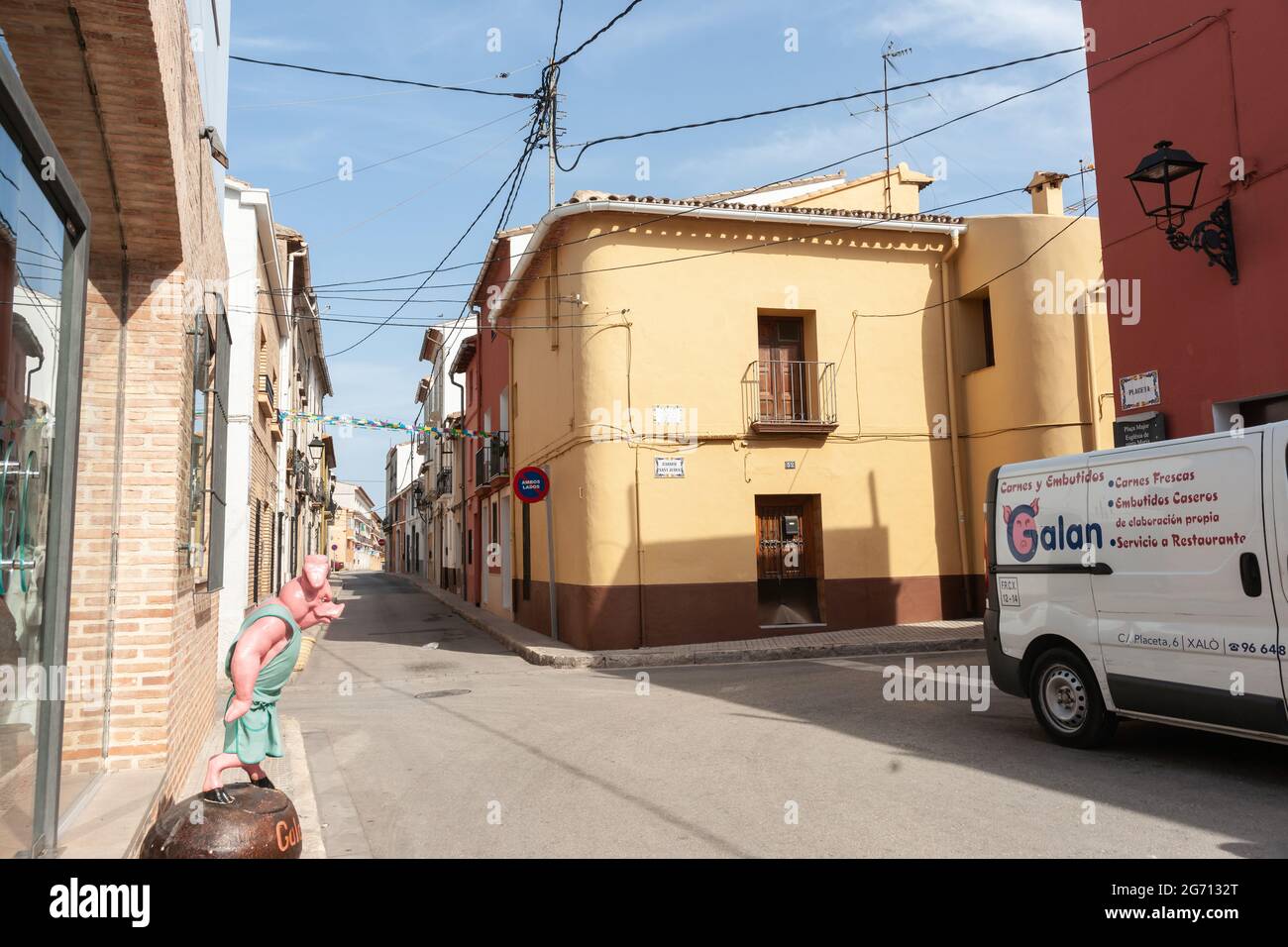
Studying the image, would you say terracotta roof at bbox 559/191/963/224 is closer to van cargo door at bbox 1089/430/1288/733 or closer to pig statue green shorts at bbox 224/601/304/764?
van cargo door at bbox 1089/430/1288/733

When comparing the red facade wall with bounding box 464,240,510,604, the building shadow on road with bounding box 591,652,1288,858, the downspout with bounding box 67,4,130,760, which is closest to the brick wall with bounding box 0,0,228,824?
the downspout with bounding box 67,4,130,760

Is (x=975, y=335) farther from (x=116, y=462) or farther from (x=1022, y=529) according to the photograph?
(x=116, y=462)

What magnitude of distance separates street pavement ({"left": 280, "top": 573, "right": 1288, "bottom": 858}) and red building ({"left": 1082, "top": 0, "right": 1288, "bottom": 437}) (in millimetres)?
3869

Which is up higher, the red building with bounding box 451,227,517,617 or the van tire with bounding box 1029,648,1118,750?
the red building with bounding box 451,227,517,617

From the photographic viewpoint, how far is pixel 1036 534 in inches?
286

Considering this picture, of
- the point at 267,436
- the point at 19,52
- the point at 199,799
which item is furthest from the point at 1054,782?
the point at 267,436

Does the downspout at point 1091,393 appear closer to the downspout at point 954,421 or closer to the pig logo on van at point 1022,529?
the downspout at point 954,421

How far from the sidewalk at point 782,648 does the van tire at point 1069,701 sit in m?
6.02

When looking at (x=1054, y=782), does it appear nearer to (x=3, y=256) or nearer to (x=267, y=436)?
(x=3, y=256)

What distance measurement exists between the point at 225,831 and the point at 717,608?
38.5 ft

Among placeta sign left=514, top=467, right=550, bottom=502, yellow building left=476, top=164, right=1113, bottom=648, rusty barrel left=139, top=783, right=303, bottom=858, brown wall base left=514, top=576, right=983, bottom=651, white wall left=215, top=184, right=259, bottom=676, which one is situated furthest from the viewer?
placeta sign left=514, top=467, right=550, bottom=502

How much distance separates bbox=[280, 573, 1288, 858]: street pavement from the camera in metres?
4.88

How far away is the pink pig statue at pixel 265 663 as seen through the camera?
3.85 m

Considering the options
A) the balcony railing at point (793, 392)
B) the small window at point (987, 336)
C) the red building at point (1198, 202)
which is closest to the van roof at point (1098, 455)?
the red building at point (1198, 202)
